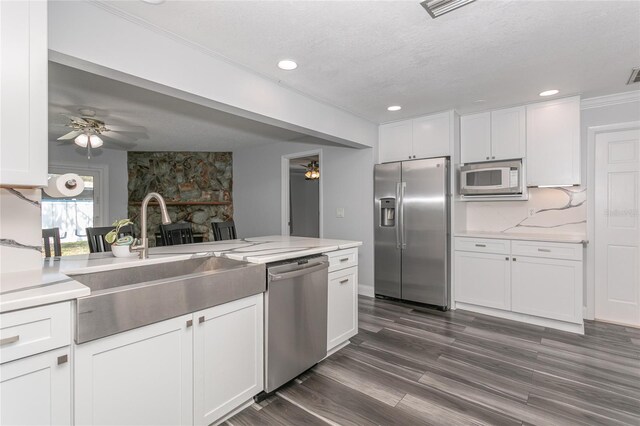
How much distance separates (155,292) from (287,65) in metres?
1.96

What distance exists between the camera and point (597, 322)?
333 centimetres

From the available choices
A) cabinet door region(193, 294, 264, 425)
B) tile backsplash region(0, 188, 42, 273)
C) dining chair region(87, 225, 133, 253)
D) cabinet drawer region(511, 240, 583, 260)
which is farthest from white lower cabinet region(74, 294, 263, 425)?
cabinet drawer region(511, 240, 583, 260)

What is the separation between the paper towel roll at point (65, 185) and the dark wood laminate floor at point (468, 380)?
158 centimetres

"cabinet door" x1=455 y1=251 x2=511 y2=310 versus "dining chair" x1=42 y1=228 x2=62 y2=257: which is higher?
"dining chair" x1=42 y1=228 x2=62 y2=257

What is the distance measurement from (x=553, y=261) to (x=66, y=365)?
12.8 ft

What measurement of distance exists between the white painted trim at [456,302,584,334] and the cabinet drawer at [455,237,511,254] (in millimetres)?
670

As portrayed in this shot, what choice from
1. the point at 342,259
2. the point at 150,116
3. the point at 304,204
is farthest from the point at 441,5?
the point at 304,204

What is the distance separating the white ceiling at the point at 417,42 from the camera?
5.94 feet

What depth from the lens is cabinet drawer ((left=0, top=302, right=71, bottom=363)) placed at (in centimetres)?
103

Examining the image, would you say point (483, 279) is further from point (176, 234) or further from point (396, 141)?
point (176, 234)

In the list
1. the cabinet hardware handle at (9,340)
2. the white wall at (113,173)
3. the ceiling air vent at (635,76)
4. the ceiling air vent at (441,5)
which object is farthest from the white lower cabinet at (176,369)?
the white wall at (113,173)

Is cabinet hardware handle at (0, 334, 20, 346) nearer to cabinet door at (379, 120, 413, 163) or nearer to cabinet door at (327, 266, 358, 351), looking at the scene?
cabinet door at (327, 266, 358, 351)

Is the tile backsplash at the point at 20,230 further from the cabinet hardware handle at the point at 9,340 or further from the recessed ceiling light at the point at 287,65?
the recessed ceiling light at the point at 287,65

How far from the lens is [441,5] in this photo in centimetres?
175
